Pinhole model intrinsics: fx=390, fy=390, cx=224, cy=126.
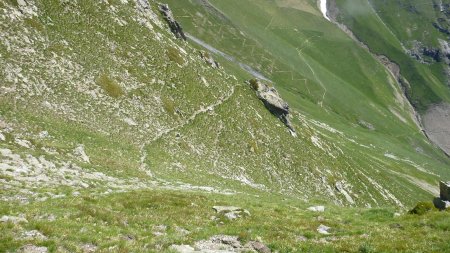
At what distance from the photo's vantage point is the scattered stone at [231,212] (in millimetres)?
26734

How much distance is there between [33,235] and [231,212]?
44.4ft

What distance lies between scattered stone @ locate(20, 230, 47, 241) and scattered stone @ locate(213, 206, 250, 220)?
12.3 meters

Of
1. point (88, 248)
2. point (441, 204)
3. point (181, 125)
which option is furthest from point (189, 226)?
point (181, 125)

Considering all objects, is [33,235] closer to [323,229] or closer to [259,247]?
[259,247]

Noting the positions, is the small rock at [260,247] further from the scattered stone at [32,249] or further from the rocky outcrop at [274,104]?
the rocky outcrop at [274,104]

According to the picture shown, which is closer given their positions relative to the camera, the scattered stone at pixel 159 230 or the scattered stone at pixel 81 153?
the scattered stone at pixel 159 230

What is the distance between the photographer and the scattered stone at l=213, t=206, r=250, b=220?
26.7 meters

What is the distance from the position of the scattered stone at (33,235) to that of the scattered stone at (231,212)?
40.3ft

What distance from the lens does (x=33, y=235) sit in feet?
56.8

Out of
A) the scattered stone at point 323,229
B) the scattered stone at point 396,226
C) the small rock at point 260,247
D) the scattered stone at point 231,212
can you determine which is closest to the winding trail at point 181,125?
the scattered stone at point 231,212

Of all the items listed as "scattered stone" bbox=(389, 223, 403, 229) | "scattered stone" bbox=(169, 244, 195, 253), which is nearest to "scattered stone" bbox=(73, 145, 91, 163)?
"scattered stone" bbox=(169, 244, 195, 253)

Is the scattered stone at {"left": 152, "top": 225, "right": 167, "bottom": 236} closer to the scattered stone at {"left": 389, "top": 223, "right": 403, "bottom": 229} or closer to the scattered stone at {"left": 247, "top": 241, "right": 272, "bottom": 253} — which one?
the scattered stone at {"left": 247, "top": 241, "right": 272, "bottom": 253}

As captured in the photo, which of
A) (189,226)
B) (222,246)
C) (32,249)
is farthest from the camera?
(189,226)

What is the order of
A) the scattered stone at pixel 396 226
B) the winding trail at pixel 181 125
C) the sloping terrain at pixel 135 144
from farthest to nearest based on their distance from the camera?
the winding trail at pixel 181 125
the scattered stone at pixel 396 226
the sloping terrain at pixel 135 144
